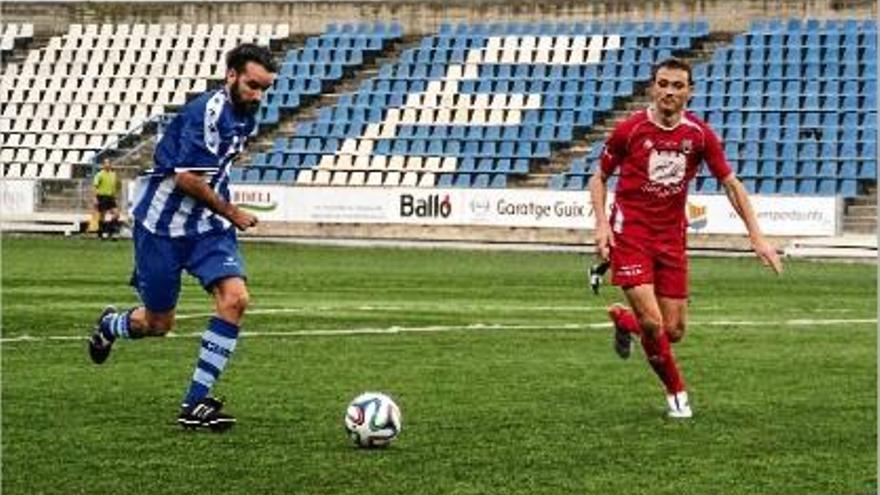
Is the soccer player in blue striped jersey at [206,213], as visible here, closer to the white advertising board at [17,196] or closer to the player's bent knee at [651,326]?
the player's bent knee at [651,326]

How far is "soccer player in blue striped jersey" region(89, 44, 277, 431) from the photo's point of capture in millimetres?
12195

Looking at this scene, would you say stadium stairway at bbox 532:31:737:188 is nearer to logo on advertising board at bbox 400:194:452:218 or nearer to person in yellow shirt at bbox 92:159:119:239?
logo on advertising board at bbox 400:194:452:218

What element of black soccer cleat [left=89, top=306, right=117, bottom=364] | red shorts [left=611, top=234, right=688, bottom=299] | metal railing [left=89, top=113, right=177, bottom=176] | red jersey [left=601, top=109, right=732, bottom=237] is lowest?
black soccer cleat [left=89, top=306, right=117, bottom=364]

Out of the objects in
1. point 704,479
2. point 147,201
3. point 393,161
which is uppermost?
point 393,161

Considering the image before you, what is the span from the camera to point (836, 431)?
1227 centimetres

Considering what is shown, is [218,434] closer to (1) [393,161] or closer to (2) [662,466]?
(2) [662,466]

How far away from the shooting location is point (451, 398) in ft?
46.4

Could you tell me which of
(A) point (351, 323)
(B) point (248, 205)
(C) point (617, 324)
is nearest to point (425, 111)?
(B) point (248, 205)

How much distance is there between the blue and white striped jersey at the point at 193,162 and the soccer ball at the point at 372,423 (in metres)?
1.71

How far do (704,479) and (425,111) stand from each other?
148 ft

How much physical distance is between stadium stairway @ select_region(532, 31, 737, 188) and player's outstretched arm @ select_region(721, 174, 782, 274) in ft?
123

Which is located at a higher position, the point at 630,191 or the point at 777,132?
the point at 777,132

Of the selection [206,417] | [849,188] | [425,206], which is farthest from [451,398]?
[849,188]

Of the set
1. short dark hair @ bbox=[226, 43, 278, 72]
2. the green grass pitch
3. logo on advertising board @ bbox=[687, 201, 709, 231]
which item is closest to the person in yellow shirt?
logo on advertising board @ bbox=[687, 201, 709, 231]
